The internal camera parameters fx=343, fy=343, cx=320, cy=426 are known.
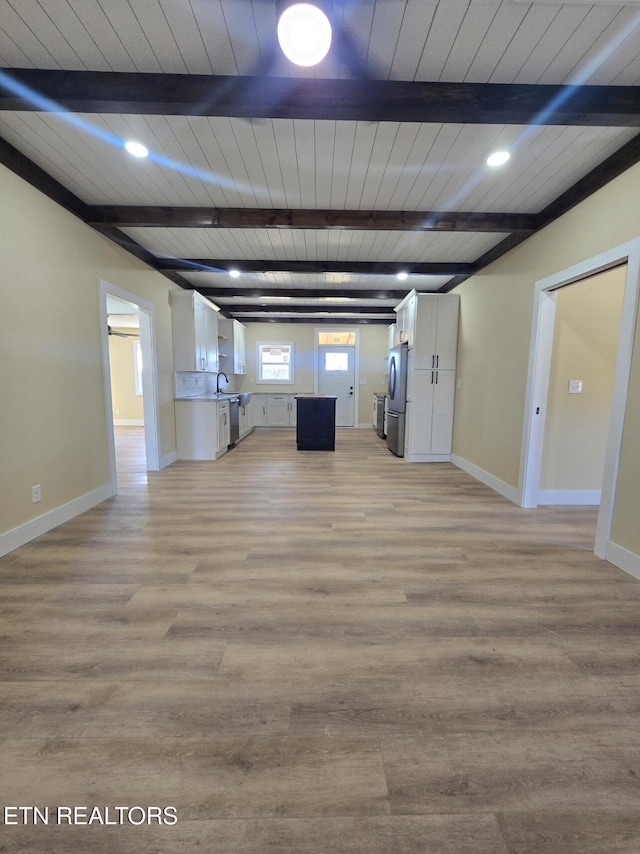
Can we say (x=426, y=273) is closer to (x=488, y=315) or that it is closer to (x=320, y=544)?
(x=488, y=315)

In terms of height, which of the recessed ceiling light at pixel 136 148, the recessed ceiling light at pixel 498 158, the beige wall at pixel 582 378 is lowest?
the beige wall at pixel 582 378

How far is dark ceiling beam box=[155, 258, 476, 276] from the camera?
14.9 ft

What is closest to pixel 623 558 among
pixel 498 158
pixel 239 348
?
pixel 498 158

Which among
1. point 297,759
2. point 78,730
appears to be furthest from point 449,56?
point 78,730

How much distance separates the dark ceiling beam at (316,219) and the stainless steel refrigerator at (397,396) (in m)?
2.17

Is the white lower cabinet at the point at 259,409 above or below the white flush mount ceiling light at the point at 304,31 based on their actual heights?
below

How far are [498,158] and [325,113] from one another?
130 cm

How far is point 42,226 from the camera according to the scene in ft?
8.70

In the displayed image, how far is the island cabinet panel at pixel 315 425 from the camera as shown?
5.80m

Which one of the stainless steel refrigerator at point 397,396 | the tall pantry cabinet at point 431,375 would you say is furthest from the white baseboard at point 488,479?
the stainless steel refrigerator at point 397,396

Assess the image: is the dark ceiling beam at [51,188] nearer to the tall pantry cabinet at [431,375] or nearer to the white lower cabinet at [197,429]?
the white lower cabinet at [197,429]

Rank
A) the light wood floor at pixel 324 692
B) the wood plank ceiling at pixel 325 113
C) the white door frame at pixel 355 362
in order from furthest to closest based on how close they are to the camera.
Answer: the white door frame at pixel 355 362, the wood plank ceiling at pixel 325 113, the light wood floor at pixel 324 692

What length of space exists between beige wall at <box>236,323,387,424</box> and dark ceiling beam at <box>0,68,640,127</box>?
20.9 feet

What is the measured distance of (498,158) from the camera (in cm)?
236
